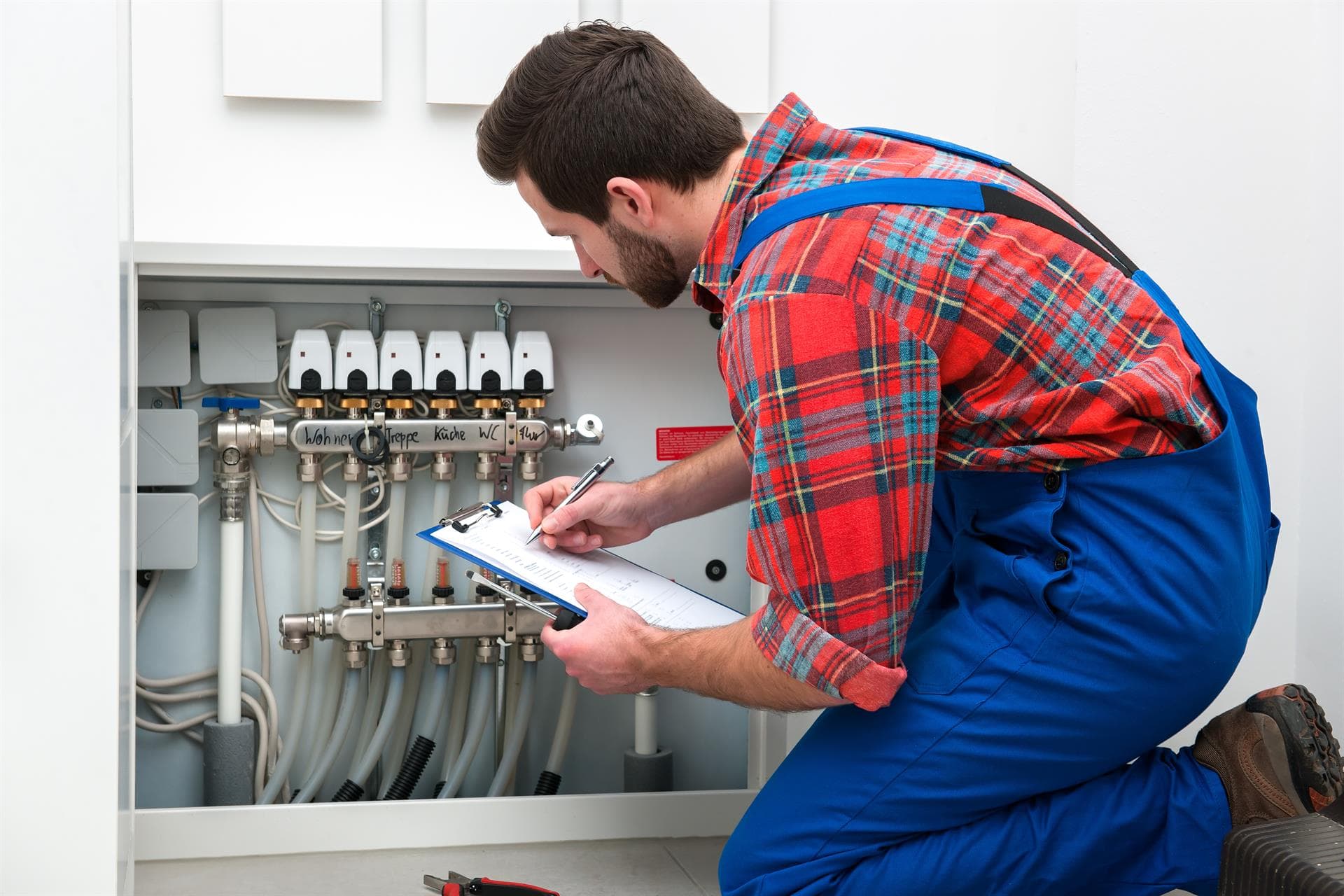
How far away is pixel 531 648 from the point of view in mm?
1589

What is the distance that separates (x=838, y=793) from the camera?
104cm

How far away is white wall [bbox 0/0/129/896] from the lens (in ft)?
2.88

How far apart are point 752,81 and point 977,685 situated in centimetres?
96

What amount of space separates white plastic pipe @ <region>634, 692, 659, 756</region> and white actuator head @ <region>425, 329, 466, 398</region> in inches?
20.7

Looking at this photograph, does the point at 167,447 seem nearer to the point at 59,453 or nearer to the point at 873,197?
the point at 59,453

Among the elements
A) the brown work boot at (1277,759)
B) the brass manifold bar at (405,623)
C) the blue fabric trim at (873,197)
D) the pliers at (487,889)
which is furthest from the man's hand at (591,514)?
the brown work boot at (1277,759)

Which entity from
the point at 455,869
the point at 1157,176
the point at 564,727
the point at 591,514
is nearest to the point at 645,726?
the point at 564,727

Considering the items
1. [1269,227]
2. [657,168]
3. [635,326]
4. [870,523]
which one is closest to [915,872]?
[870,523]

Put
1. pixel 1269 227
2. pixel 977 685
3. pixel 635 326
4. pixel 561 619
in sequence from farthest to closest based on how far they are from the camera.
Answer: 1. pixel 635 326
2. pixel 1269 227
3. pixel 561 619
4. pixel 977 685

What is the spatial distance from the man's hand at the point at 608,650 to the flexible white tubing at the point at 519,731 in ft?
1.80

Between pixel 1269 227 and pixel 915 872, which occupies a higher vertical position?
pixel 1269 227

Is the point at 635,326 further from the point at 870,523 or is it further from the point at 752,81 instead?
the point at 870,523

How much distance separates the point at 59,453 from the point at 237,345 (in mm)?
683

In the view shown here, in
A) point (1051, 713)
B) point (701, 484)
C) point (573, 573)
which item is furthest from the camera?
point (701, 484)
